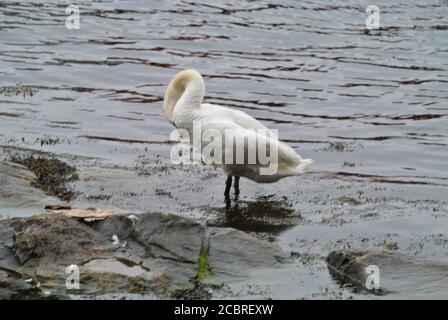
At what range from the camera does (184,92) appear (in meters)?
10.4

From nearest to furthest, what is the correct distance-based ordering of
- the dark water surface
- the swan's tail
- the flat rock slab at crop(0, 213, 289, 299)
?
the flat rock slab at crop(0, 213, 289, 299)
the dark water surface
the swan's tail

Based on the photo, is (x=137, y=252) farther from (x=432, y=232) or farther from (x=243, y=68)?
(x=243, y=68)

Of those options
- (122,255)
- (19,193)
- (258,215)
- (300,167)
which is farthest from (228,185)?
(122,255)

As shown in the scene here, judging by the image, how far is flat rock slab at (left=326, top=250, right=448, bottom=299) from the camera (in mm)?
6844

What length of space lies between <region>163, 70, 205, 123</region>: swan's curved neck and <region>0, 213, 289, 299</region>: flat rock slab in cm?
283

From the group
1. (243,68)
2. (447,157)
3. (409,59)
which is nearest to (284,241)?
(447,157)

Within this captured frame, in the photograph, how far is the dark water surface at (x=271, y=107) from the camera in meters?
9.33

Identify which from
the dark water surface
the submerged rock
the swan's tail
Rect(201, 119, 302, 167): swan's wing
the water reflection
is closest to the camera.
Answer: the submerged rock

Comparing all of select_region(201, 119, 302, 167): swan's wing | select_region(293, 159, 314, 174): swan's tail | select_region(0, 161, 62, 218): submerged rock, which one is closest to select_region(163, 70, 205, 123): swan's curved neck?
select_region(201, 119, 302, 167): swan's wing

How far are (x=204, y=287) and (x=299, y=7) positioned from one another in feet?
60.0

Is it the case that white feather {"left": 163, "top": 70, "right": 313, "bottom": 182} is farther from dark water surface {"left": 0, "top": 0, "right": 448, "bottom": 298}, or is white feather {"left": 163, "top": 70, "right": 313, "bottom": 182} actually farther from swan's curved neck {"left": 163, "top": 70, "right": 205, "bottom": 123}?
dark water surface {"left": 0, "top": 0, "right": 448, "bottom": 298}

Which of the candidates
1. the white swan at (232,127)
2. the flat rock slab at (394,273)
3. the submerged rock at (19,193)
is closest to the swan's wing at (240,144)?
the white swan at (232,127)

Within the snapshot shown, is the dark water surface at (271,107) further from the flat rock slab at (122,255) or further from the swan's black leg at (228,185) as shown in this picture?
the flat rock slab at (122,255)

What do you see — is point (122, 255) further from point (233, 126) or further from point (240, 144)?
point (233, 126)
